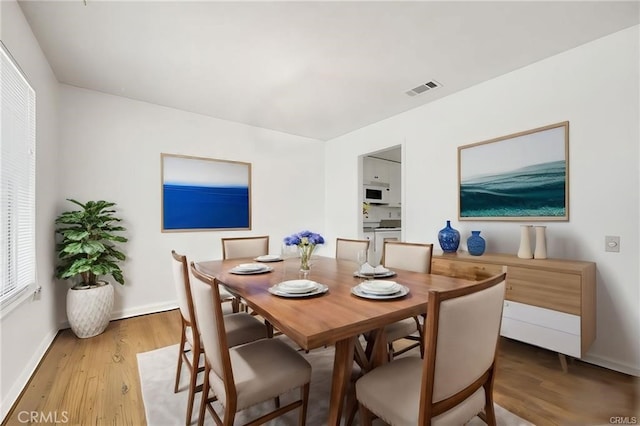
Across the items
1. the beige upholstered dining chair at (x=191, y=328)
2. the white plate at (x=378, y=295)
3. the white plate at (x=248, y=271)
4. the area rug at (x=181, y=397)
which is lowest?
the area rug at (x=181, y=397)

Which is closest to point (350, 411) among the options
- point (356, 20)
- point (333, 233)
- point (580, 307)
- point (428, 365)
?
point (428, 365)

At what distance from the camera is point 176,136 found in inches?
144

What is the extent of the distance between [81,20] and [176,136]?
1666mm

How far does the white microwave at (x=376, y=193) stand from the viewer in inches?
210

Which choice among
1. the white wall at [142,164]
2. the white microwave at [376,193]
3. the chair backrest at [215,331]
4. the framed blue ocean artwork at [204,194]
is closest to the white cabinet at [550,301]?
the chair backrest at [215,331]

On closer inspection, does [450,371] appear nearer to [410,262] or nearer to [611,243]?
[410,262]

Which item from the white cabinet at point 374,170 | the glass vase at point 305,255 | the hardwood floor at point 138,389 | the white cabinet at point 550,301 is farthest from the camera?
the white cabinet at point 374,170

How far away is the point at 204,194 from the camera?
3850mm

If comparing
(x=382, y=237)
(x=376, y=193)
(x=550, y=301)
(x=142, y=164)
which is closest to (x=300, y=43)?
(x=142, y=164)

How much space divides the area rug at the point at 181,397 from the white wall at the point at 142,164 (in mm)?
1250

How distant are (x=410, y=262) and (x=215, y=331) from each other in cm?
166

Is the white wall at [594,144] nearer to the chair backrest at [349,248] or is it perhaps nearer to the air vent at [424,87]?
the air vent at [424,87]

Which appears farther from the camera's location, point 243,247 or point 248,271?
point 243,247

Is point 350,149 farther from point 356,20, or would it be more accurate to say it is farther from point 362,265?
point 362,265
